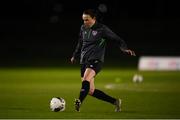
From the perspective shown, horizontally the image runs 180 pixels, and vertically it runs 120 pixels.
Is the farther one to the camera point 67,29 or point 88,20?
point 67,29

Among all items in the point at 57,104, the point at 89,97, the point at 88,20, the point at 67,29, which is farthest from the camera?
the point at 67,29

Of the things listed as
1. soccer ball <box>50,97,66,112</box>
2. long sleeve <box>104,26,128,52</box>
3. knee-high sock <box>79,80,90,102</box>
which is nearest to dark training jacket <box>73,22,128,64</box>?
long sleeve <box>104,26,128,52</box>

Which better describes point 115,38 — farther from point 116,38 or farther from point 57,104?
point 57,104

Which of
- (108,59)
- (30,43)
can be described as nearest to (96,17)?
(108,59)

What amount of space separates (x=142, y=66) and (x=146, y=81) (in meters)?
6.70

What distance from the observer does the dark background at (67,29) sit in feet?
137

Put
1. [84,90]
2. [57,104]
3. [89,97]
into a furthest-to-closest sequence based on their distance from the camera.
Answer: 1. [89,97]
2. [57,104]
3. [84,90]

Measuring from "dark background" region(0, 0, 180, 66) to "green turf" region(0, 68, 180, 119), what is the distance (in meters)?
10.1

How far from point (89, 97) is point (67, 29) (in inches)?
1086

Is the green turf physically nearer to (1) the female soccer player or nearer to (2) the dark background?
(1) the female soccer player

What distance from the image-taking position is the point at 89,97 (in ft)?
63.2

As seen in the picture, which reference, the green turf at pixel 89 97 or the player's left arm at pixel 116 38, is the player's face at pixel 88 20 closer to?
the player's left arm at pixel 116 38

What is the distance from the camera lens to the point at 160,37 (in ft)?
148

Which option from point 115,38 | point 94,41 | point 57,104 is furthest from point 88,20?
point 57,104
